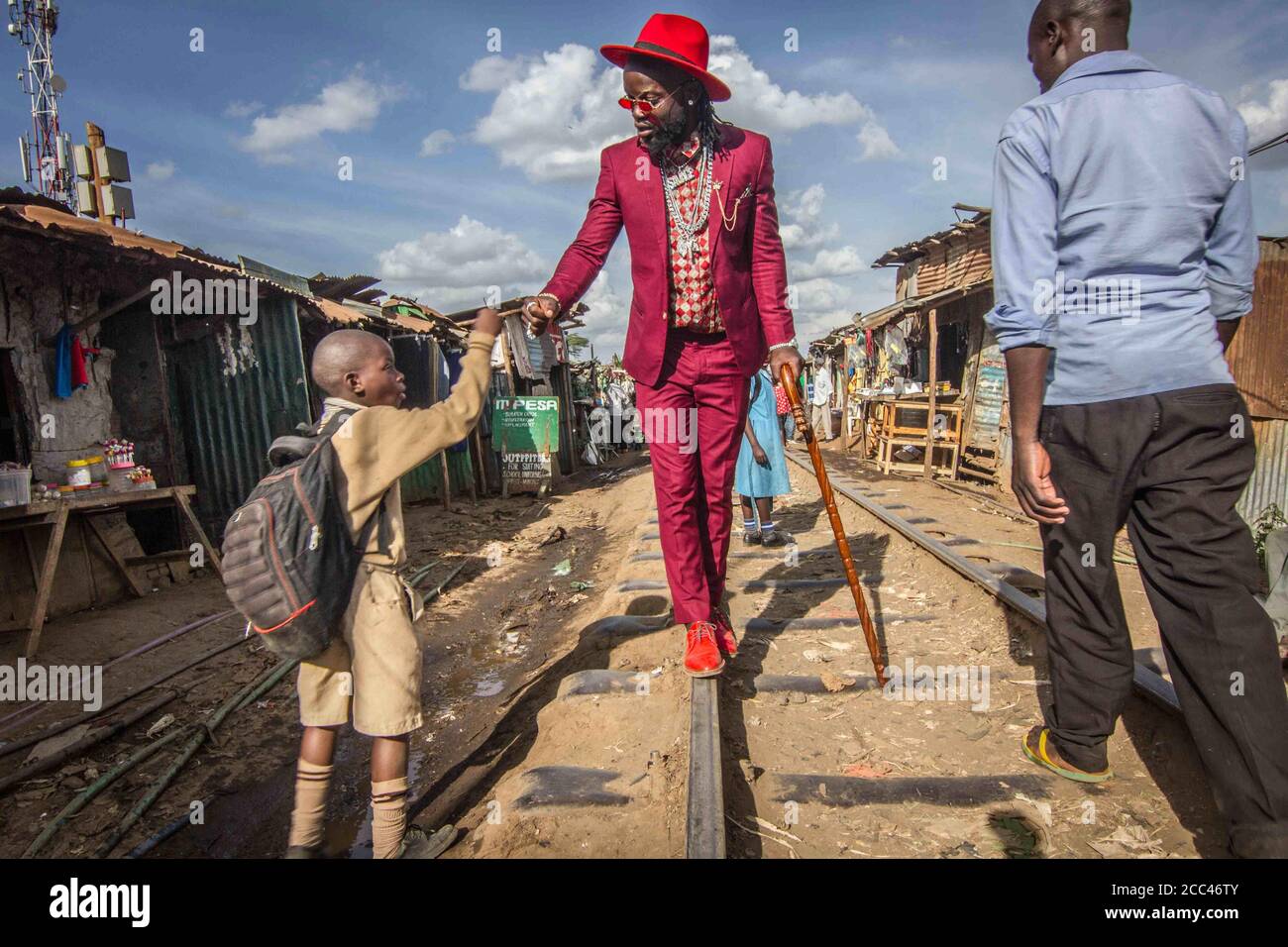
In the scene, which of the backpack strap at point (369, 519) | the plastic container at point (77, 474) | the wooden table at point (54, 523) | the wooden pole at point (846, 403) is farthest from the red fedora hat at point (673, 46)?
the wooden pole at point (846, 403)

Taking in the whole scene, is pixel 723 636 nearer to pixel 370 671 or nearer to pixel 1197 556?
pixel 370 671

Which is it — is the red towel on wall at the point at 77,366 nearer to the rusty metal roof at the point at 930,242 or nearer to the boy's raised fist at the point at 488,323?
the boy's raised fist at the point at 488,323

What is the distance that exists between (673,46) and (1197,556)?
265 centimetres

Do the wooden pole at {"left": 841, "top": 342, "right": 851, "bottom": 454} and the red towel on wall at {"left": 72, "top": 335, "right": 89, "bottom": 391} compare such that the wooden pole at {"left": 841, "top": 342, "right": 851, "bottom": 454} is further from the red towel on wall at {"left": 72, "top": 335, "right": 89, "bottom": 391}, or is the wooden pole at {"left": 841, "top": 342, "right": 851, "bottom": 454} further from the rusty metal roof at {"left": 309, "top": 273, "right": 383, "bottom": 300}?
the red towel on wall at {"left": 72, "top": 335, "right": 89, "bottom": 391}

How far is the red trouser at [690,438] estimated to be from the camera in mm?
3355

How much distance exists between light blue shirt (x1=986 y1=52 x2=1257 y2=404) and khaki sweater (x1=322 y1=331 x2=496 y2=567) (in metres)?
1.74

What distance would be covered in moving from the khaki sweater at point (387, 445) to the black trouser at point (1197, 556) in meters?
1.90

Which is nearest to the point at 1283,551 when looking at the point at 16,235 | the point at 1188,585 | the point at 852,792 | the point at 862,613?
the point at 862,613

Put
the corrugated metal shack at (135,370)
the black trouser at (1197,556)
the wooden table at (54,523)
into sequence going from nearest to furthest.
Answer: the black trouser at (1197,556), the wooden table at (54,523), the corrugated metal shack at (135,370)

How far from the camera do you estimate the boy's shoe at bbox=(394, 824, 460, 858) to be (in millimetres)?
2418

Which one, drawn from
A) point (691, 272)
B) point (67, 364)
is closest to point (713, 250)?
point (691, 272)

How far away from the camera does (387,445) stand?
94.3 inches

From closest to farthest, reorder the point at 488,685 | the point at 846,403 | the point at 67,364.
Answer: the point at 488,685 → the point at 67,364 → the point at 846,403
